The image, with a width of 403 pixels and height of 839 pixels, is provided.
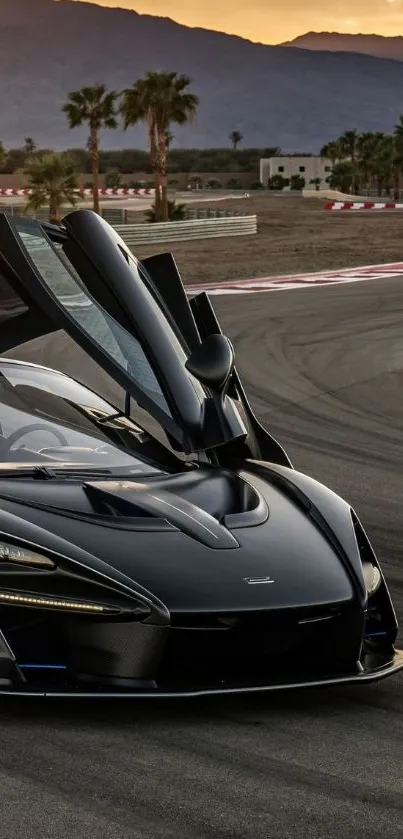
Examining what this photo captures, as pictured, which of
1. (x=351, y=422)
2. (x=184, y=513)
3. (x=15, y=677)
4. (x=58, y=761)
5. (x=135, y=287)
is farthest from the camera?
(x=351, y=422)

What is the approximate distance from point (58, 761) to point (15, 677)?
372 millimetres

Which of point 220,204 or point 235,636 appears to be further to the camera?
point 220,204

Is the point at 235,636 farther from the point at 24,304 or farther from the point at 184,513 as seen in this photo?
the point at 24,304

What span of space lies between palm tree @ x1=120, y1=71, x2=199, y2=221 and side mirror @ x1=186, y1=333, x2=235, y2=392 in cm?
5051

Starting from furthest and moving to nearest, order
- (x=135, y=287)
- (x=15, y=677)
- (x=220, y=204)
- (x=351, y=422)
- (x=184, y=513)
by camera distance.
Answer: (x=220, y=204), (x=351, y=422), (x=135, y=287), (x=184, y=513), (x=15, y=677)

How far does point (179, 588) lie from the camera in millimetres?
4234

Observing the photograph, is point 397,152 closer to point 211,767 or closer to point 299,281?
point 299,281

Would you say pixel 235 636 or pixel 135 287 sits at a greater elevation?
pixel 135 287

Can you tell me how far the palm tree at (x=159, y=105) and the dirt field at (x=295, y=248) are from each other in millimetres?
5683

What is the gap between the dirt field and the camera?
28.6 meters

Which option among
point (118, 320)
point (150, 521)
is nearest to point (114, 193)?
point (118, 320)

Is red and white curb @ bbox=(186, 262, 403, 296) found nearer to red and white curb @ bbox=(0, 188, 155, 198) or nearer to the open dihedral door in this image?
the open dihedral door

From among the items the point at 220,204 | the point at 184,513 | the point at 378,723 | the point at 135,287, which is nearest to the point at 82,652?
the point at 184,513

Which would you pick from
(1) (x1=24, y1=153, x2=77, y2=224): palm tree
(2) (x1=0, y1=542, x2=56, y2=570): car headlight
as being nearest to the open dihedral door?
(2) (x1=0, y1=542, x2=56, y2=570): car headlight
